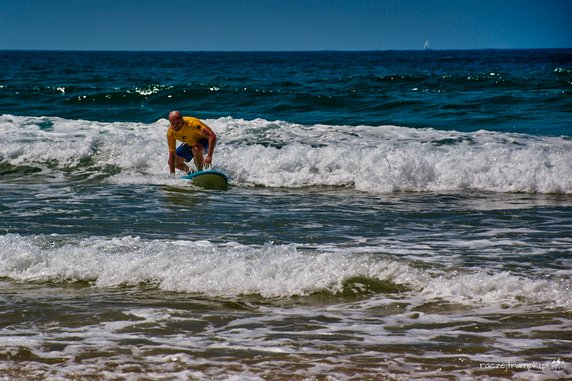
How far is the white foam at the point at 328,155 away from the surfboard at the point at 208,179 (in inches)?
37.0

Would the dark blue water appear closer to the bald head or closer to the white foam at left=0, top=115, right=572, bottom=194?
the white foam at left=0, top=115, right=572, bottom=194

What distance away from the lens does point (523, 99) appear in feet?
79.6

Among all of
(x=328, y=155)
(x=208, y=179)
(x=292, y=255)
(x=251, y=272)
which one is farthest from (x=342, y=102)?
(x=251, y=272)

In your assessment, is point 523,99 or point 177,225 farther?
point 523,99

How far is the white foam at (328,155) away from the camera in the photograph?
13531mm

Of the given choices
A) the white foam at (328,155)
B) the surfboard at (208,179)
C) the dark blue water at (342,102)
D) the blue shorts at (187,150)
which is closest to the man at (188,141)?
the blue shorts at (187,150)

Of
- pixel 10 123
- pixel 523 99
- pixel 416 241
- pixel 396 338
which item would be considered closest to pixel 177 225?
pixel 416 241

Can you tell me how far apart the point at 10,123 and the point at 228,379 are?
1717 cm

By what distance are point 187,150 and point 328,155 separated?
285cm

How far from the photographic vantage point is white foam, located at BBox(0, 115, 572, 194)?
44.4 feet

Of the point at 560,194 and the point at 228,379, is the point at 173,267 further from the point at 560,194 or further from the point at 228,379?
the point at 560,194

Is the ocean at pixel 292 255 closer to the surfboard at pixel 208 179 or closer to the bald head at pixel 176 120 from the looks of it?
the surfboard at pixel 208 179

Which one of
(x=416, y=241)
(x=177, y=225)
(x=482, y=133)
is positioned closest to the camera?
(x=416, y=241)

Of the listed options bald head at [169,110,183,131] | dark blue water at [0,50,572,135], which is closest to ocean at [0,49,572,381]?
bald head at [169,110,183,131]
